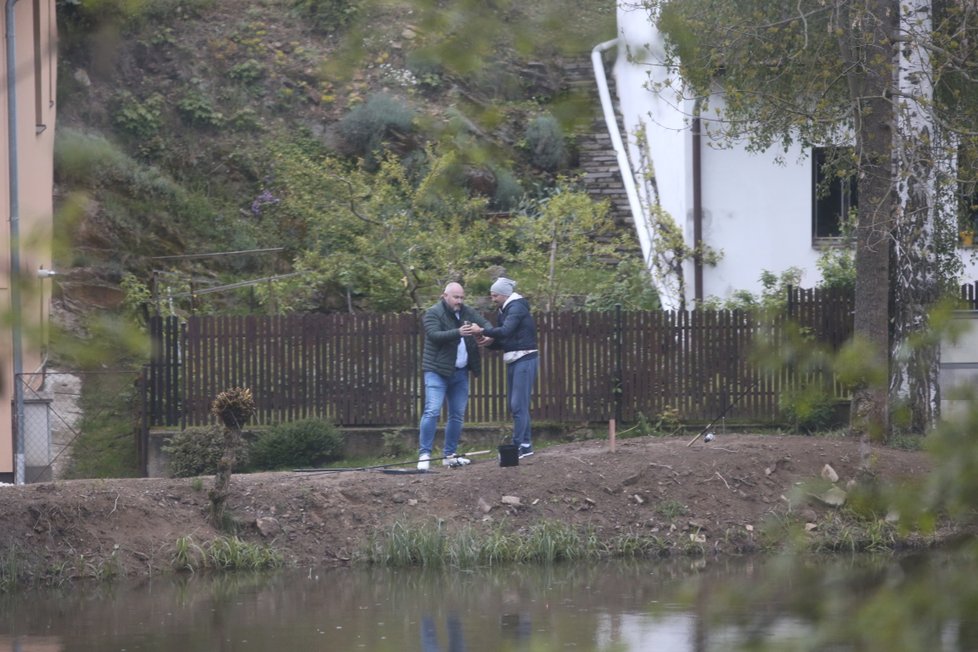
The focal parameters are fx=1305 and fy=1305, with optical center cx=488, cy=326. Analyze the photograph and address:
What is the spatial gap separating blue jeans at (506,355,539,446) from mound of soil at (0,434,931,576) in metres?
0.34

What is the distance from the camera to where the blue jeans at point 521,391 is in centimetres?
1345

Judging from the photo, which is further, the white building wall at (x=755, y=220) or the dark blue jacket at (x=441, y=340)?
the white building wall at (x=755, y=220)

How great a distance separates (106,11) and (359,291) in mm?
16935

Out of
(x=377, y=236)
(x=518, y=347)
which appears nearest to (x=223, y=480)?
(x=518, y=347)

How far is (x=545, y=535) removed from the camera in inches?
471

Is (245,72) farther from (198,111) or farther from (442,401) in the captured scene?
(198,111)

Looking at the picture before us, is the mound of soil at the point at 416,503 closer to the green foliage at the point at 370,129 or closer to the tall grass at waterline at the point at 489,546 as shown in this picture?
the tall grass at waterline at the point at 489,546

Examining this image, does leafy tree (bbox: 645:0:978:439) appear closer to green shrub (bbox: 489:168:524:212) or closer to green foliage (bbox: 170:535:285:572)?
green shrub (bbox: 489:168:524:212)

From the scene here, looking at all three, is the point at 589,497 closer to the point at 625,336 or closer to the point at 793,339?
the point at 625,336

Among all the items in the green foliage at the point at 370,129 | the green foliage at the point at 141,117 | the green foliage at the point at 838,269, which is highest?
the green foliage at the point at 141,117

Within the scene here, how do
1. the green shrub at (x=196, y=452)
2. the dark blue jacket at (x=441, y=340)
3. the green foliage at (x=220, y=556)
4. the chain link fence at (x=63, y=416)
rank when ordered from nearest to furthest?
the green foliage at (x=220, y=556) < the dark blue jacket at (x=441, y=340) < the green shrub at (x=196, y=452) < the chain link fence at (x=63, y=416)

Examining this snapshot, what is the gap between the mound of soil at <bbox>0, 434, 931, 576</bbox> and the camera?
11.6m

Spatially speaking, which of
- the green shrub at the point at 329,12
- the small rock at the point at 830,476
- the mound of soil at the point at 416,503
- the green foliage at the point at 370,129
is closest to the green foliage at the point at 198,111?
the green foliage at the point at 370,129

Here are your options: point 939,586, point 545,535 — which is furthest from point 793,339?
point 545,535
